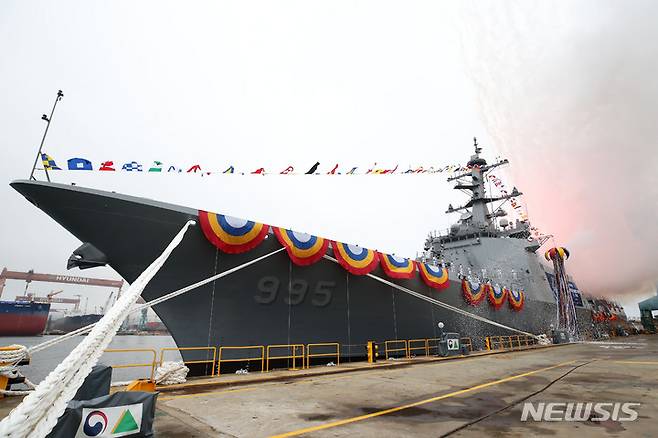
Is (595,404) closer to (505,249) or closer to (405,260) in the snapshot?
(405,260)

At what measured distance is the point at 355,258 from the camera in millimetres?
12070

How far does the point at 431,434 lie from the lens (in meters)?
4.07

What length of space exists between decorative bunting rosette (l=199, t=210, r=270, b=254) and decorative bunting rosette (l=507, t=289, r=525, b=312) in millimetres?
17604

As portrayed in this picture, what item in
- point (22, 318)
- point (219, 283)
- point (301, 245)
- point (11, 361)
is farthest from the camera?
point (22, 318)

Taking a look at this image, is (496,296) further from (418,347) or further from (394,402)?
(394,402)

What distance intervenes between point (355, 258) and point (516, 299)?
→ 14969 millimetres

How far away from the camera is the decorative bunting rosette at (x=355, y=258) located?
11766 mm

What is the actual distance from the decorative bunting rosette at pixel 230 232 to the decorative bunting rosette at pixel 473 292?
12.4m

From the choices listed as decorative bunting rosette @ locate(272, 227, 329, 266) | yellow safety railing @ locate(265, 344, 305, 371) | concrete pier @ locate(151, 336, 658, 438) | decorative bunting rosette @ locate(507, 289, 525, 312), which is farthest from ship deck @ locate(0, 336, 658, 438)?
decorative bunting rosette @ locate(507, 289, 525, 312)

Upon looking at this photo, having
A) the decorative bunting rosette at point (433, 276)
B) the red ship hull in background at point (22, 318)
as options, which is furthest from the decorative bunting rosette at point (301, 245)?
the red ship hull in background at point (22, 318)

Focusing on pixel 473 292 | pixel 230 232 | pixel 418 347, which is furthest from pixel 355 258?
pixel 473 292

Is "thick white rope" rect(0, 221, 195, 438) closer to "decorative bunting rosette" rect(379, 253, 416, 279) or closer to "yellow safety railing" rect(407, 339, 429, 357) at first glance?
"decorative bunting rosette" rect(379, 253, 416, 279)

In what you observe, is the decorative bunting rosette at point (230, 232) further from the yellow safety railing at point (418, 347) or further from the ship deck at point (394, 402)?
the yellow safety railing at point (418, 347)

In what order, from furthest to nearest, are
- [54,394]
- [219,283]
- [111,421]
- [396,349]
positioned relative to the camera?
[396,349]
[219,283]
[111,421]
[54,394]
